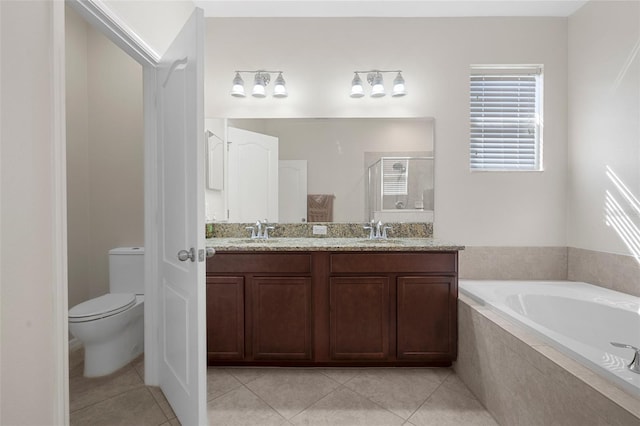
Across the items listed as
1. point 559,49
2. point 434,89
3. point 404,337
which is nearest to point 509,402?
point 404,337

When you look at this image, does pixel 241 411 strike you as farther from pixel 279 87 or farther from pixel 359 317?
pixel 279 87

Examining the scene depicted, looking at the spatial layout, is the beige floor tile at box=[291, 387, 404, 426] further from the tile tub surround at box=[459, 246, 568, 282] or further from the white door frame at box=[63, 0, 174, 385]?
the tile tub surround at box=[459, 246, 568, 282]

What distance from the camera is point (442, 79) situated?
102 inches

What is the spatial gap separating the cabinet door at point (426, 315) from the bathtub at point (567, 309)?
196 mm

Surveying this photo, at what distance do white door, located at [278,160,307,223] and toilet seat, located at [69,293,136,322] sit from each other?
1233 millimetres

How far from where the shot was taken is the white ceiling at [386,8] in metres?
2.39

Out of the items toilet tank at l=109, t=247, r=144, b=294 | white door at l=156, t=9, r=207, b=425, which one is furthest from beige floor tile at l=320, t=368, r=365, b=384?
toilet tank at l=109, t=247, r=144, b=294

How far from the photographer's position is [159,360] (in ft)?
6.17

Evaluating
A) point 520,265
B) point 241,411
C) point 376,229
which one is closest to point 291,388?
point 241,411

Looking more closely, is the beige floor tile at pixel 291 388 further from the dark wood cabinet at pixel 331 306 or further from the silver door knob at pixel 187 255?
the silver door knob at pixel 187 255

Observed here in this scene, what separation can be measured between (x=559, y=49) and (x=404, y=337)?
8.63 ft

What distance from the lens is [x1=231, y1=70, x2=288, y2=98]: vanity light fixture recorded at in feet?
8.31

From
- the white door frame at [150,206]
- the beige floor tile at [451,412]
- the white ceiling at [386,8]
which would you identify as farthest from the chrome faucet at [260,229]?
the white ceiling at [386,8]

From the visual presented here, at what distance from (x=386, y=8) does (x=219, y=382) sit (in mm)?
2986
